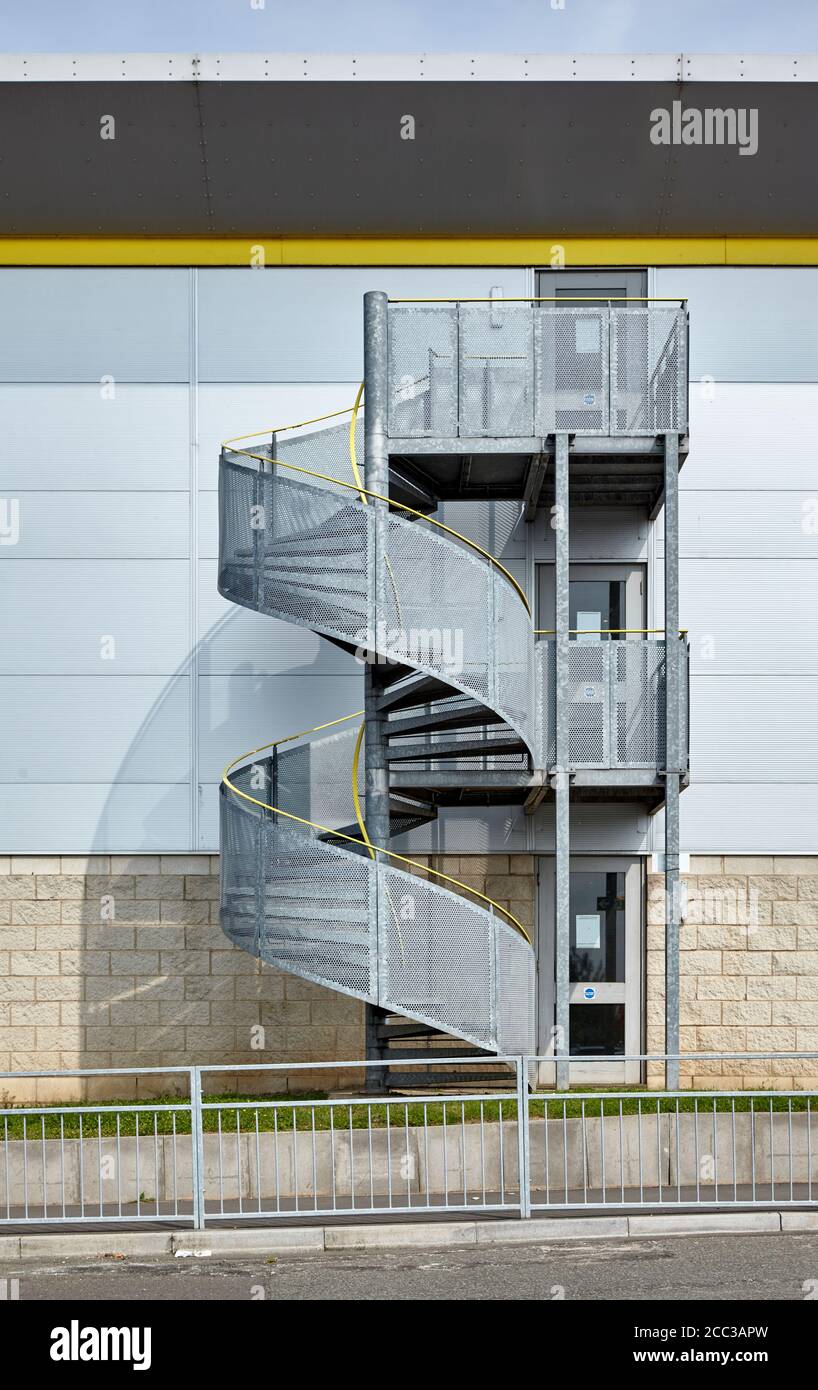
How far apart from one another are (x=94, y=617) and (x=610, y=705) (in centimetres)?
528

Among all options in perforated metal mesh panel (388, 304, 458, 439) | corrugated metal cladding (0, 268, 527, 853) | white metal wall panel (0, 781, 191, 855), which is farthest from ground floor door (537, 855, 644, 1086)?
perforated metal mesh panel (388, 304, 458, 439)

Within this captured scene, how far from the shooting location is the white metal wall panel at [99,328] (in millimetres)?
15562

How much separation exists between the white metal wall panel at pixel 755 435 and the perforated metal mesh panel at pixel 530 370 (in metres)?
1.90

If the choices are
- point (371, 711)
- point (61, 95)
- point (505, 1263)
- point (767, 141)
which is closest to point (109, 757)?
point (371, 711)

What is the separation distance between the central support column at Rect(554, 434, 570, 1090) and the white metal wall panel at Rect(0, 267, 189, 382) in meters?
4.32

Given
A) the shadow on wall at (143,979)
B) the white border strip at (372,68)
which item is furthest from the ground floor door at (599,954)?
the white border strip at (372,68)

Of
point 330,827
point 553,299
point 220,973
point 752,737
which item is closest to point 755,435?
point 553,299

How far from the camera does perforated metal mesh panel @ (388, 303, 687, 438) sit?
1359 centimetres

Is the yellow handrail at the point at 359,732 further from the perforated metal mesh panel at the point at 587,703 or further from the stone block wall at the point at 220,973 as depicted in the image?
the stone block wall at the point at 220,973

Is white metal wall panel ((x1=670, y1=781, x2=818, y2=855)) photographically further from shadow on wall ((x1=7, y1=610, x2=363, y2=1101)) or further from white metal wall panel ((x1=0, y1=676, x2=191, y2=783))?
white metal wall panel ((x1=0, y1=676, x2=191, y2=783))

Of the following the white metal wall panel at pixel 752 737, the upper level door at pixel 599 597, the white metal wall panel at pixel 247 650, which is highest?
the upper level door at pixel 599 597

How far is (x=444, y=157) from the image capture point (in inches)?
592

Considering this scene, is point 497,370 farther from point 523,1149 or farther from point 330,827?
point 523,1149
